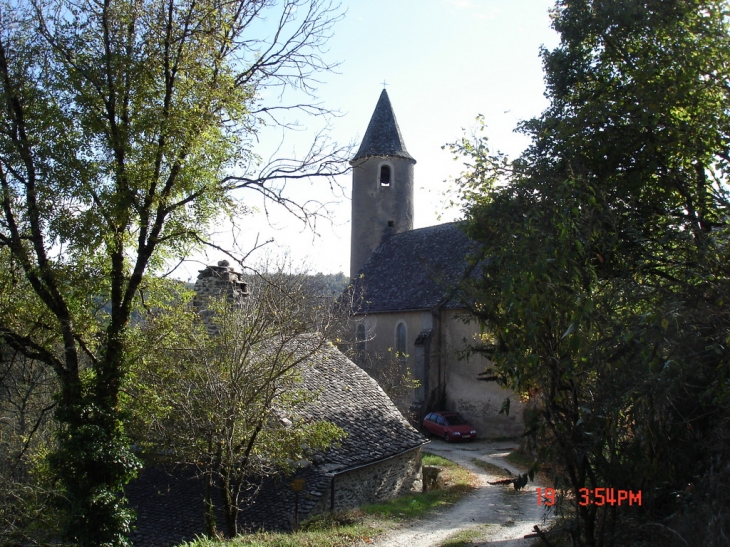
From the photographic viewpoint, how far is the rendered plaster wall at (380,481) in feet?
41.6

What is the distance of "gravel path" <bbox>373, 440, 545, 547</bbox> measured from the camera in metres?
10.5

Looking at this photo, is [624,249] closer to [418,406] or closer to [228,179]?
[228,179]

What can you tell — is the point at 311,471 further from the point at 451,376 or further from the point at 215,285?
the point at 451,376

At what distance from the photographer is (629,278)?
6.14 metres

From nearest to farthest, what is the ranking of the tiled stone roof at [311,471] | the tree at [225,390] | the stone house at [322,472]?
the tree at [225,390] < the tiled stone roof at [311,471] < the stone house at [322,472]

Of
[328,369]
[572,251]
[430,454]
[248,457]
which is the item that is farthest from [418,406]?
[572,251]

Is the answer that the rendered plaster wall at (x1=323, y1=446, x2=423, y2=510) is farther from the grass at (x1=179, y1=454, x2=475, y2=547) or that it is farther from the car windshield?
the car windshield

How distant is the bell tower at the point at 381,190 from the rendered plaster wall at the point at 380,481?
736 inches

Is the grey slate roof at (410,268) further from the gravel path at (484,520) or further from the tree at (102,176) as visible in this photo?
the tree at (102,176)

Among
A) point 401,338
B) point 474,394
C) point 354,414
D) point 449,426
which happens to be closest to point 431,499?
point 354,414

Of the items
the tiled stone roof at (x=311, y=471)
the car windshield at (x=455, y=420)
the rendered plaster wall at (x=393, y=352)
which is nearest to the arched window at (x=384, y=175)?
the rendered plaster wall at (x=393, y=352)

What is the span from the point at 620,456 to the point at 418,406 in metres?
20.6

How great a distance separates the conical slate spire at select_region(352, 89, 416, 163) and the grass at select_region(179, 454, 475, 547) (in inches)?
810

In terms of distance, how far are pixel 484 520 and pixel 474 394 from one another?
41.8 ft
